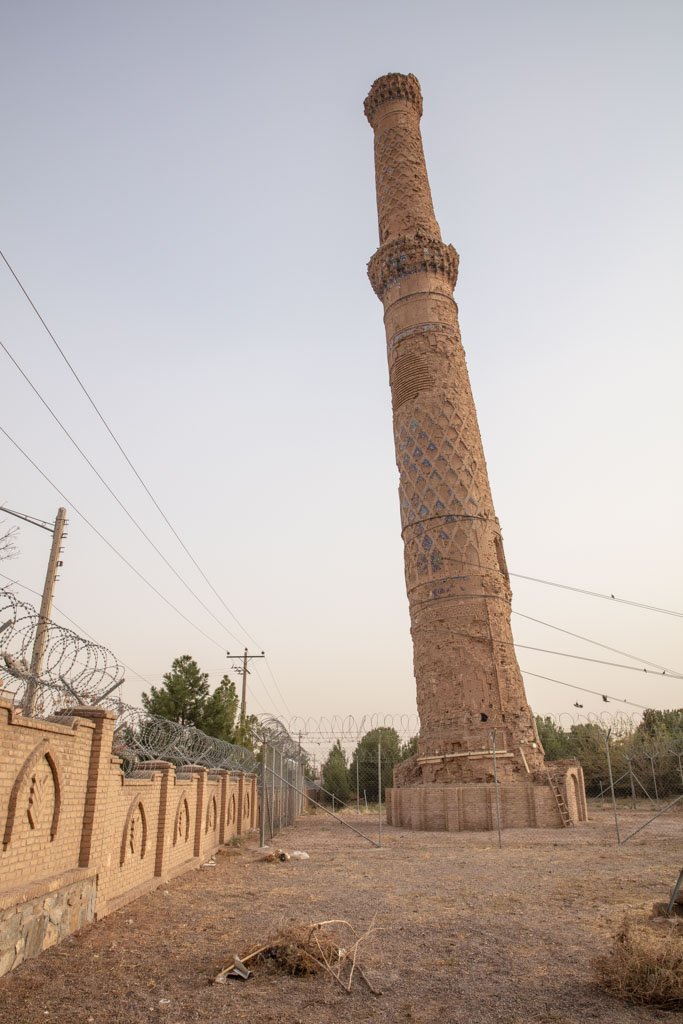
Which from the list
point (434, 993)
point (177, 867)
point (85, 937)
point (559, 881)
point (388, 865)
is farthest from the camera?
point (388, 865)

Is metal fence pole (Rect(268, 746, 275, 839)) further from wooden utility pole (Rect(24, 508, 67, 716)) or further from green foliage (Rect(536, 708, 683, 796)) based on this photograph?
green foliage (Rect(536, 708, 683, 796))

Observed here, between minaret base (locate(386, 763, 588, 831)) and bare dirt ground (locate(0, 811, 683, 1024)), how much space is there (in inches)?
240

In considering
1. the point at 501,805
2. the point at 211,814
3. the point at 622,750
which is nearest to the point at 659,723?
the point at 622,750

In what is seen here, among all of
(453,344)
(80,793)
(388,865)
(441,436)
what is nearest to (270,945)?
(80,793)

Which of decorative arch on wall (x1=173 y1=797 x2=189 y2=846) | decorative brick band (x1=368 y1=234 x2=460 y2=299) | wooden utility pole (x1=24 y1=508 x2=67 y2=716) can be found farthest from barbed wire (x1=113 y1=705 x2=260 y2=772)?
decorative brick band (x1=368 y1=234 x2=460 y2=299)

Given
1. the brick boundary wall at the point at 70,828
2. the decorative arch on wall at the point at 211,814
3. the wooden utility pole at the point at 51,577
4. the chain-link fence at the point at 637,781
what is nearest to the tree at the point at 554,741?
the chain-link fence at the point at 637,781

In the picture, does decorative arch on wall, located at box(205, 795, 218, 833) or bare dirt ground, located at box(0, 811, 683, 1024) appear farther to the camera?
decorative arch on wall, located at box(205, 795, 218, 833)

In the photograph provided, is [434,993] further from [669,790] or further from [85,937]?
[669,790]

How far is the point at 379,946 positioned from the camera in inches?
229

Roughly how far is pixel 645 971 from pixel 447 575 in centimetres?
1572

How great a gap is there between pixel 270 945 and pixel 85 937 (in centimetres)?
200

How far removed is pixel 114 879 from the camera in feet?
24.6

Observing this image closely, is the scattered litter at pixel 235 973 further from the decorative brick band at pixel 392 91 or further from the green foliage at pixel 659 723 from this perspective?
the green foliage at pixel 659 723

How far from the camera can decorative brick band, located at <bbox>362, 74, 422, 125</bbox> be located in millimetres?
27953
